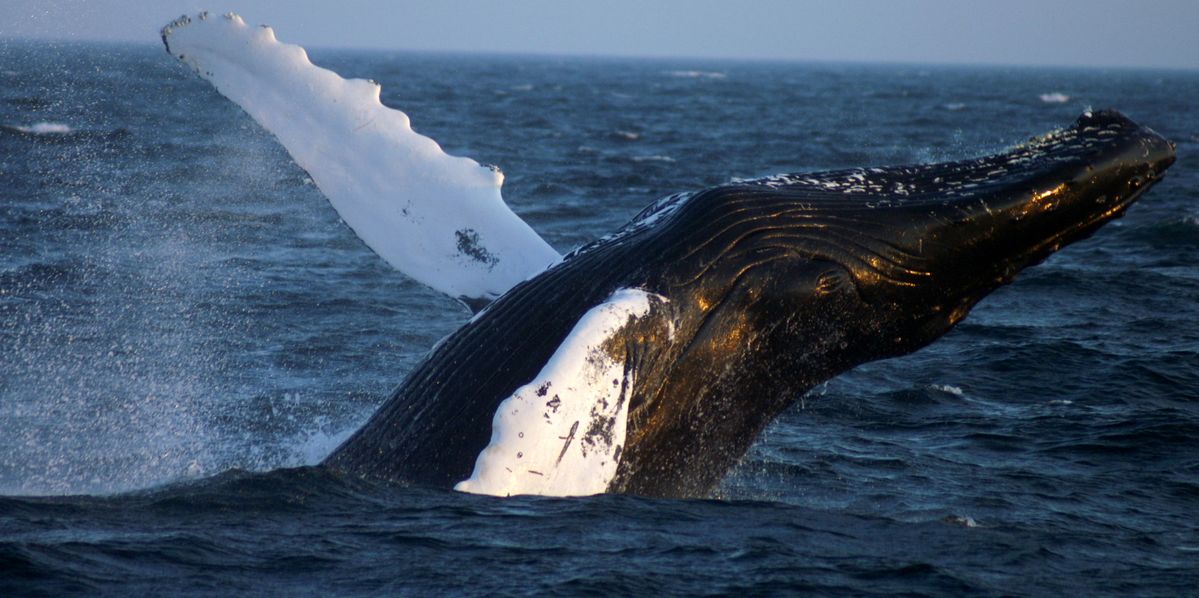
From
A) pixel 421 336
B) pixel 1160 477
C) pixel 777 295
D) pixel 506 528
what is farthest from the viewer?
pixel 421 336

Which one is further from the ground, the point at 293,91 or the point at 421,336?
the point at 293,91

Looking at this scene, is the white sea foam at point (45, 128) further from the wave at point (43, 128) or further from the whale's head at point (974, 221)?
the whale's head at point (974, 221)

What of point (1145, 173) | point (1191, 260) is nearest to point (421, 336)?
point (1145, 173)

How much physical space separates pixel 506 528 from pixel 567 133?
106 ft

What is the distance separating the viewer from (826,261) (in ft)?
21.5

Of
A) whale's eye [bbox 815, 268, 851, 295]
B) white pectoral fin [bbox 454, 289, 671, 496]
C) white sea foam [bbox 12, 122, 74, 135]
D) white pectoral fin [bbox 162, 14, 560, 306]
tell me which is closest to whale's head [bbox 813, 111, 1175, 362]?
whale's eye [bbox 815, 268, 851, 295]

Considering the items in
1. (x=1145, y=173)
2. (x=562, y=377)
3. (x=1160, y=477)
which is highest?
(x=1145, y=173)

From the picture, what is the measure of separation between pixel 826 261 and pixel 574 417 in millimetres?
1480

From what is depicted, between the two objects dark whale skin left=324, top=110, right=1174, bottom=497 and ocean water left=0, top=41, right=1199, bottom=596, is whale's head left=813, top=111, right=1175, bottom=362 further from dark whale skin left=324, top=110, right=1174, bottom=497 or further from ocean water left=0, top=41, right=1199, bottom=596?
ocean water left=0, top=41, right=1199, bottom=596

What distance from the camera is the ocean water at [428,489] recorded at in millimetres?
5906

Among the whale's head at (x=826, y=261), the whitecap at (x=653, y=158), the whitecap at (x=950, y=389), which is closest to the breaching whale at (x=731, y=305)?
the whale's head at (x=826, y=261)

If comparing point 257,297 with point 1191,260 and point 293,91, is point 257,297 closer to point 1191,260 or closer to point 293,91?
point 293,91

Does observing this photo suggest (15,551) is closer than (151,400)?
Yes

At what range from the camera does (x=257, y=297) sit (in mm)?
13172
